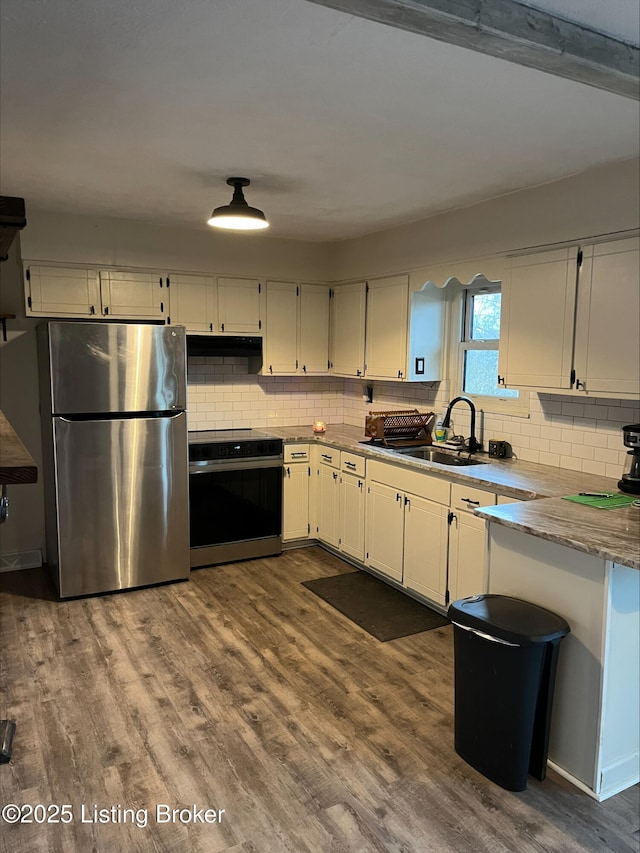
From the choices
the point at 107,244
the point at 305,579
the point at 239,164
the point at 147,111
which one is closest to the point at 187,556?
the point at 305,579

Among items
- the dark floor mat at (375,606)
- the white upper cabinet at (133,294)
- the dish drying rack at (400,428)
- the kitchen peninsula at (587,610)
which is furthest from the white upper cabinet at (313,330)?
the kitchen peninsula at (587,610)

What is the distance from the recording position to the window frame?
151 inches

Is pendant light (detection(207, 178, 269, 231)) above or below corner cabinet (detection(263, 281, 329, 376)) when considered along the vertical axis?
above

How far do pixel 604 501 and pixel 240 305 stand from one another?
3.08 metres

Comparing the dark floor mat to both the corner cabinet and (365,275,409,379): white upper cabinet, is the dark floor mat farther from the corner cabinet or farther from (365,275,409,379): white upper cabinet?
the corner cabinet

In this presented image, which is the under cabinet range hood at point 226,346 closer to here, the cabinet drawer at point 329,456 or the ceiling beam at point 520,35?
the cabinet drawer at point 329,456

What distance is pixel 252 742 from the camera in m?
2.54

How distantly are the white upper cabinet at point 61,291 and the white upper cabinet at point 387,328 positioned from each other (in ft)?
6.54

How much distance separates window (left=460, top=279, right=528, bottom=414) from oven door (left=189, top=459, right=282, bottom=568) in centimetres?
155

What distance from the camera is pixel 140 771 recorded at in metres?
2.37

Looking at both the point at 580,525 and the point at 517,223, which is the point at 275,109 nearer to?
the point at 517,223

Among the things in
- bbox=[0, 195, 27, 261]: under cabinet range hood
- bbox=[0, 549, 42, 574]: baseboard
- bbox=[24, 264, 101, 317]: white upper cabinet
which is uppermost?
bbox=[24, 264, 101, 317]: white upper cabinet

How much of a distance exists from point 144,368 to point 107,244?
3.42 ft

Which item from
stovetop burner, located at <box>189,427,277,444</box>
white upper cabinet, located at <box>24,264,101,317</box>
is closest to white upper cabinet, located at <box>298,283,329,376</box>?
stovetop burner, located at <box>189,427,277,444</box>
